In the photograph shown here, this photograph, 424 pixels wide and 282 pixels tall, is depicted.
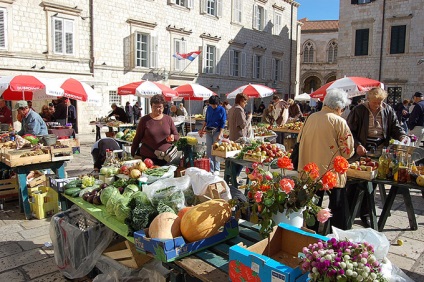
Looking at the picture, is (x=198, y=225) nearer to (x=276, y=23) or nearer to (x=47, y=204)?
(x=47, y=204)

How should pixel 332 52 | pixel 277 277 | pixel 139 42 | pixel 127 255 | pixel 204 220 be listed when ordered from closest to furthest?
pixel 277 277, pixel 204 220, pixel 127 255, pixel 139 42, pixel 332 52

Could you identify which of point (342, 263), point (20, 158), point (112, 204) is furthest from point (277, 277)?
point (20, 158)

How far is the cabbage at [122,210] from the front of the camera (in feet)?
9.73

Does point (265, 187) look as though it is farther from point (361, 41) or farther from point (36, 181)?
point (361, 41)

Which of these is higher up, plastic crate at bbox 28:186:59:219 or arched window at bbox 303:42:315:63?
arched window at bbox 303:42:315:63

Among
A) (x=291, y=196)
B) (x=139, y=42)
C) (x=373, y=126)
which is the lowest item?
(x=291, y=196)

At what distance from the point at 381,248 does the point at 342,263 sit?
17.2 inches

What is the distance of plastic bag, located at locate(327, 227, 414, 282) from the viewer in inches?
73.6

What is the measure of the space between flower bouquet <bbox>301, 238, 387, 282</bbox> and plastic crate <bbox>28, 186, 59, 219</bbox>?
4.61m

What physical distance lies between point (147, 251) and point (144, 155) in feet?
9.16

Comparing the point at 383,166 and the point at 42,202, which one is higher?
the point at 383,166

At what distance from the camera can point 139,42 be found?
18.8 metres

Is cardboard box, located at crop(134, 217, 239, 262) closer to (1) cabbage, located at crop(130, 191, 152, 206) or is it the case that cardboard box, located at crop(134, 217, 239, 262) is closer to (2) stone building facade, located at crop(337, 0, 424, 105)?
(1) cabbage, located at crop(130, 191, 152, 206)

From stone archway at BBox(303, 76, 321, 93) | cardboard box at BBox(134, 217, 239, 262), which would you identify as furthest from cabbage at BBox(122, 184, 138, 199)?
stone archway at BBox(303, 76, 321, 93)
